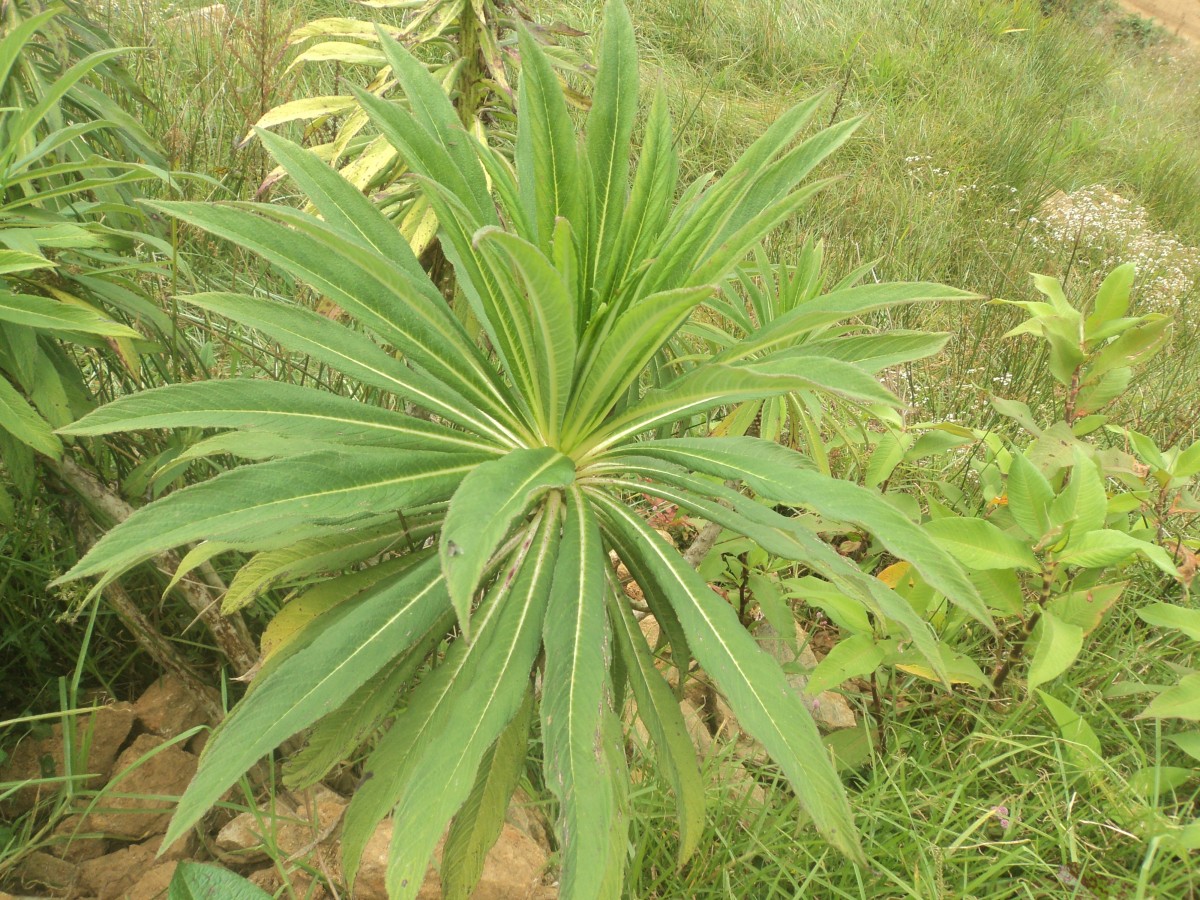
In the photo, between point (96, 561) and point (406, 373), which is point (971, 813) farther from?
point (96, 561)

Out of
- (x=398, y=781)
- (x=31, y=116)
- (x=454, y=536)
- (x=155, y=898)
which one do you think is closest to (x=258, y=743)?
(x=398, y=781)

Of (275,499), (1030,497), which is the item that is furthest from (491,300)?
(1030,497)

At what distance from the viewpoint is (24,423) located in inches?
54.7

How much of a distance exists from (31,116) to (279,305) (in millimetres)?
731

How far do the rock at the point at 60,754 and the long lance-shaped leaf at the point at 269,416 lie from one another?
986mm

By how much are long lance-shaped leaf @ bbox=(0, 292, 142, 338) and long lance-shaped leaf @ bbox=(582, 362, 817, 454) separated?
2.59 feet

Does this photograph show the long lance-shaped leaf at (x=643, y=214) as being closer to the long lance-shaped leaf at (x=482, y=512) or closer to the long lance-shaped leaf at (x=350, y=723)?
the long lance-shaped leaf at (x=482, y=512)

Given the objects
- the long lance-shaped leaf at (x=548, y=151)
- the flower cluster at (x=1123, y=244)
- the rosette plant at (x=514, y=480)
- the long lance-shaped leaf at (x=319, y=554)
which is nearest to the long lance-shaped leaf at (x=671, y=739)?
the rosette plant at (x=514, y=480)

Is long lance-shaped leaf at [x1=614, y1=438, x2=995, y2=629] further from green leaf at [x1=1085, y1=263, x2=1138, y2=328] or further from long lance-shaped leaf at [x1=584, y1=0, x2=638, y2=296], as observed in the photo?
green leaf at [x1=1085, y1=263, x2=1138, y2=328]

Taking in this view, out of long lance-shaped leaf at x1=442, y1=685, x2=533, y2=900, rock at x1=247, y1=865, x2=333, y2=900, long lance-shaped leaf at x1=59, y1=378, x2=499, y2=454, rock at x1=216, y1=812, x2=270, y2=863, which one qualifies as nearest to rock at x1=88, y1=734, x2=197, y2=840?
rock at x1=216, y1=812, x2=270, y2=863

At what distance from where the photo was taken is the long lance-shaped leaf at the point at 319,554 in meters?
1.42

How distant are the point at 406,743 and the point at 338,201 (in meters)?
0.82

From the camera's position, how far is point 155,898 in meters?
1.61

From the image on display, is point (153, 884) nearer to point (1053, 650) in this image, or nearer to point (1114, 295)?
point (1053, 650)
